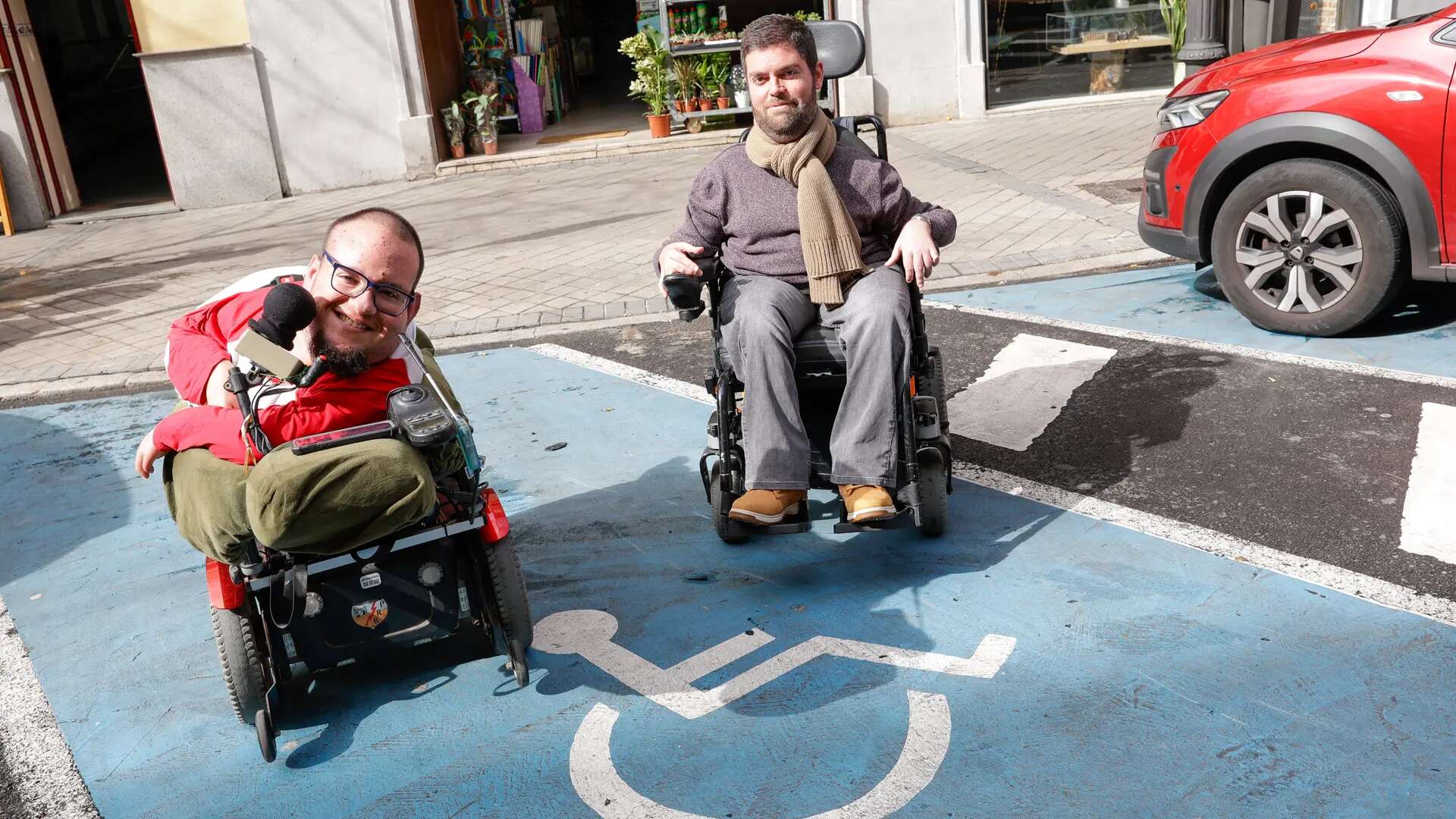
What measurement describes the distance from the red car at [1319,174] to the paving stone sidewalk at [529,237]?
1763 millimetres

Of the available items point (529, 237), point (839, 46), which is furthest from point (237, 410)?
point (529, 237)

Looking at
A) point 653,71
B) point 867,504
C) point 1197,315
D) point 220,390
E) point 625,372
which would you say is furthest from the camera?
point 653,71

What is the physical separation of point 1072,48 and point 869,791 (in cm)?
1277

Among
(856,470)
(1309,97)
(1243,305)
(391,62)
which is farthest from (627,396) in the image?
(391,62)

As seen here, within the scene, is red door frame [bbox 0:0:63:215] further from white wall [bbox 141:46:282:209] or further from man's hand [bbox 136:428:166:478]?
man's hand [bbox 136:428:166:478]

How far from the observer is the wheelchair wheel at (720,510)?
4.05 metres

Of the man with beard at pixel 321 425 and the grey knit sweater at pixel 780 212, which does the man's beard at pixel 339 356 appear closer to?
the man with beard at pixel 321 425

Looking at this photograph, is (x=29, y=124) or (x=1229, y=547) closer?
(x=1229, y=547)

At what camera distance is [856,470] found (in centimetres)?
378

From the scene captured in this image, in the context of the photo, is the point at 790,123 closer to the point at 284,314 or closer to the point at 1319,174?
the point at 284,314

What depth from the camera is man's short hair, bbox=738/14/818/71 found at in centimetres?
401

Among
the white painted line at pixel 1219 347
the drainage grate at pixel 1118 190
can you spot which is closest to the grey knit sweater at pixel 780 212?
the white painted line at pixel 1219 347

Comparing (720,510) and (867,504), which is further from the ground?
(867,504)

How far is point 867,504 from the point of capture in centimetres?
374
